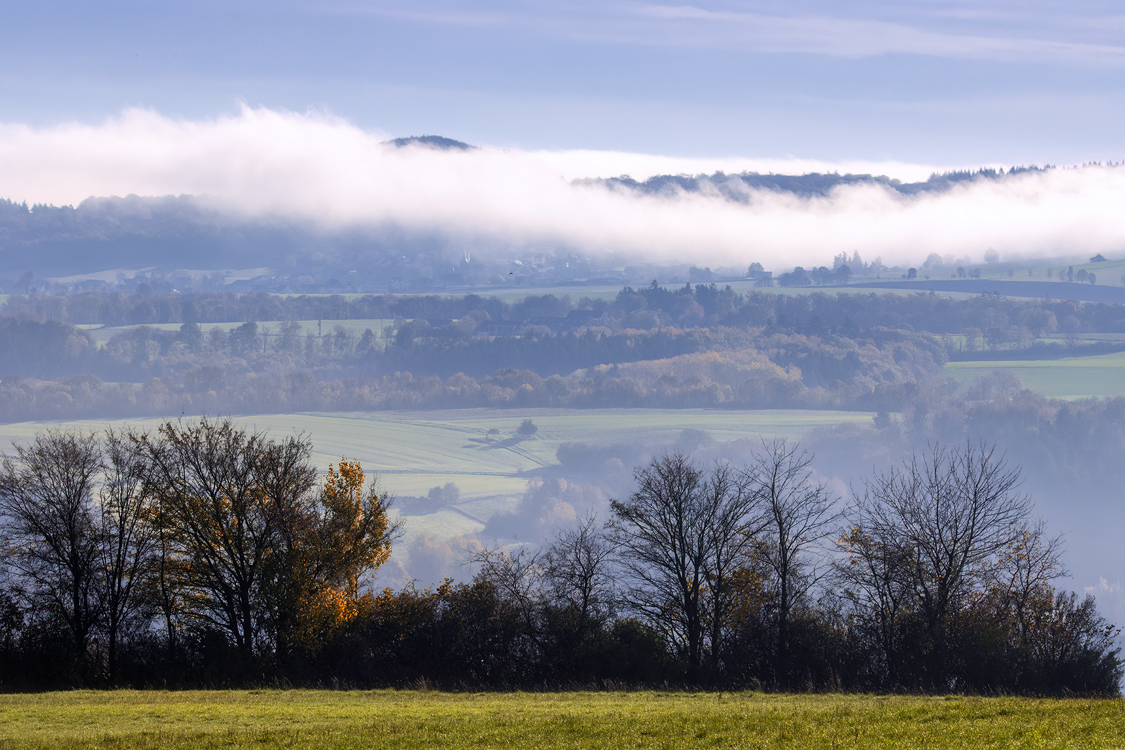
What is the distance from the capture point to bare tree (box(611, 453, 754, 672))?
38969mm

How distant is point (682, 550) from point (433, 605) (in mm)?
12346

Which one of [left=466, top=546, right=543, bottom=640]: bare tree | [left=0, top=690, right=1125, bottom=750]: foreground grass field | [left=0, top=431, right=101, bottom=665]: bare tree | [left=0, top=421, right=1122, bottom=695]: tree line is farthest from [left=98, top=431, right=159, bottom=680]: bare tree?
[left=466, top=546, right=543, bottom=640]: bare tree

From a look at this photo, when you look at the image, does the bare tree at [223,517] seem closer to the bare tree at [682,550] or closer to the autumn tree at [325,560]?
the autumn tree at [325,560]

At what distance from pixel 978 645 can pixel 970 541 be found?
7.98m

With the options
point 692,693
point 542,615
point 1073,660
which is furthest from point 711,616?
point 1073,660

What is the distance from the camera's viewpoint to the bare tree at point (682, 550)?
128 ft

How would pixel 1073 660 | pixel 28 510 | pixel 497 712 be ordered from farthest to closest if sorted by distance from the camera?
pixel 28 510 → pixel 1073 660 → pixel 497 712

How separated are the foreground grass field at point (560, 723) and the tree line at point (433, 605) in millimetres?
7521

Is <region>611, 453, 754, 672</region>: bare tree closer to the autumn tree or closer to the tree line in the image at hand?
the tree line

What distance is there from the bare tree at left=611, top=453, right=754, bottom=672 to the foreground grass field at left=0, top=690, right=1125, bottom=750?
12.4 m

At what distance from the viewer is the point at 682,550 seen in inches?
1644

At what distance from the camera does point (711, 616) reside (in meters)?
39.5

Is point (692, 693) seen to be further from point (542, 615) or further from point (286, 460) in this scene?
point (286, 460)

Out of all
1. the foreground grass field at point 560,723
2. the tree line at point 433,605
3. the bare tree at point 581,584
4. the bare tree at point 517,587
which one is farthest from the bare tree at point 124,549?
the bare tree at point 581,584
